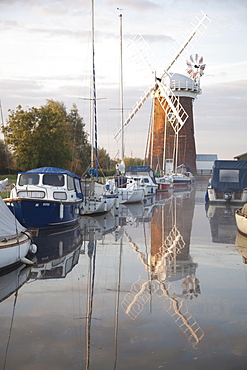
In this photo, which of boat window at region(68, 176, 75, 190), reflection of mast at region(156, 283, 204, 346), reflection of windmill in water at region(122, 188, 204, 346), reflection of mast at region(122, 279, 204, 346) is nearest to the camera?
reflection of mast at region(156, 283, 204, 346)

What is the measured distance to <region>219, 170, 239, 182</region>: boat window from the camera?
35969mm

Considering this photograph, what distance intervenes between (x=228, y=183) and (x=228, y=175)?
80cm

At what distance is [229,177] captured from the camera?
3612 cm

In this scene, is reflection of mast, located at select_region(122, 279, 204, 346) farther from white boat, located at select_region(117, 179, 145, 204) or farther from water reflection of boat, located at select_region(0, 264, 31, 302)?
white boat, located at select_region(117, 179, 145, 204)

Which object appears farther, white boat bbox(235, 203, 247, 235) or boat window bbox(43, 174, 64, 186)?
boat window bbox(43, 174, 64, 186)

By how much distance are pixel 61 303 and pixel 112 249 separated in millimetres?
6251

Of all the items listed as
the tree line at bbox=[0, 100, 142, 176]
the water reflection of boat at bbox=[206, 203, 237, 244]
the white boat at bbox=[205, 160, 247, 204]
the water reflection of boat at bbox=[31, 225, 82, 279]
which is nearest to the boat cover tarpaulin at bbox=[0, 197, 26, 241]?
the water reflection of boat at bbox=[31, 225, 82, 279]

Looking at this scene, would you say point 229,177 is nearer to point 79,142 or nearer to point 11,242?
point 11,242

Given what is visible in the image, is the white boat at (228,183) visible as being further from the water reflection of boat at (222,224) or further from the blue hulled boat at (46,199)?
the blue hulled boat at (46,199)

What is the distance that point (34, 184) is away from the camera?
2183cm

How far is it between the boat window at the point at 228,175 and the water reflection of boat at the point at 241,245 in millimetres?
16673

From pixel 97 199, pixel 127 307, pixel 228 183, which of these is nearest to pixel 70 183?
pixel 97 199

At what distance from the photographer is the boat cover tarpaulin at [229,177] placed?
35.4m

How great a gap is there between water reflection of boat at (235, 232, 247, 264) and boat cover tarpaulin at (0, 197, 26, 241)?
6.44 meters
